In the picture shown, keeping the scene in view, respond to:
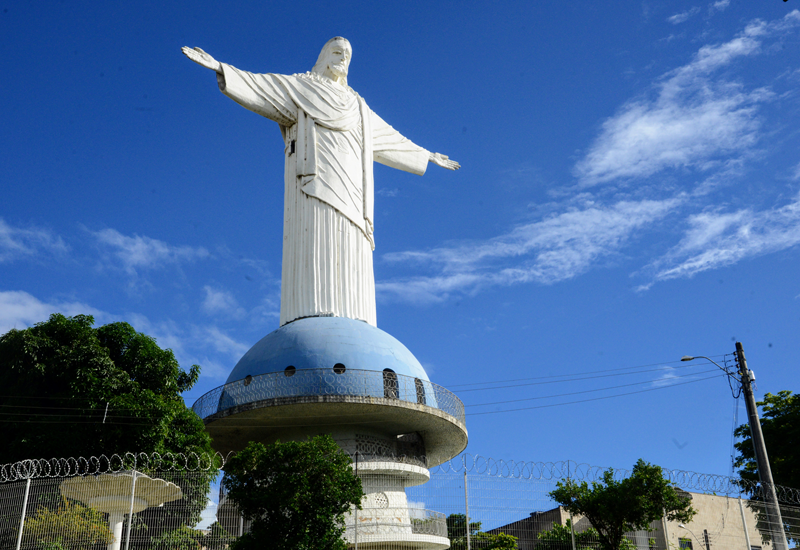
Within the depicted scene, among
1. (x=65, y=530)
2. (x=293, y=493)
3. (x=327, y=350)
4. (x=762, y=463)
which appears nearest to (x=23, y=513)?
(x=65, y=530)

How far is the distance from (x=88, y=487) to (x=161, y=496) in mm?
1385

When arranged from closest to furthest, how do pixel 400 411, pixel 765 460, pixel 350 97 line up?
pixel 765 460 < pixel 400 411 < pixel 350 97

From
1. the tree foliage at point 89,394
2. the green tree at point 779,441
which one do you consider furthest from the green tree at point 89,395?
the green tree at point 779,441

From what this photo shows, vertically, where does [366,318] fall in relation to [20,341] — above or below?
above

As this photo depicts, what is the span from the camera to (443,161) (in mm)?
33688

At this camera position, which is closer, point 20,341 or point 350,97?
point 20,341

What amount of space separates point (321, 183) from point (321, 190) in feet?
0.89

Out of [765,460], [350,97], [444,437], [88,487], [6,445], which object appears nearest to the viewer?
[88,487]

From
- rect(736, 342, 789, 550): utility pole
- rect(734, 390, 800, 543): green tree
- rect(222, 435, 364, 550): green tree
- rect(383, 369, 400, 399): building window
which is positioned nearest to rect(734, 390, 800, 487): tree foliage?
rect(734, 390, 800, 543): green tree

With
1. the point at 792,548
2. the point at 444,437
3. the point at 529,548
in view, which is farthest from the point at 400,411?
the point at 792,548

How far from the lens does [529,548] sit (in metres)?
20.8

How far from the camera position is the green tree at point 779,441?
30402 millimetres

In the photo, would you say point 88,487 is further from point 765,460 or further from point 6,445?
point 765,460

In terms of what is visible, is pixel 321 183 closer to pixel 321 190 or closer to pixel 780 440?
pixel 321 190
